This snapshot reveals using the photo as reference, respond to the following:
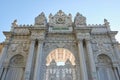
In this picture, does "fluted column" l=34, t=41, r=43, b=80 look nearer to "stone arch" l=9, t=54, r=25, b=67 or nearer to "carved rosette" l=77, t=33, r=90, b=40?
"stone arch" l=9, t=54, r=25, b=67

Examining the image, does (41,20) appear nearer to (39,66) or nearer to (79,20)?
(79,20)

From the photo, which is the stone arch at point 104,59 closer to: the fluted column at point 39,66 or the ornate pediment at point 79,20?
the ornate pediment at point 79,20

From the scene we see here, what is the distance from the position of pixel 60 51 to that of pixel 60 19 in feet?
12.1

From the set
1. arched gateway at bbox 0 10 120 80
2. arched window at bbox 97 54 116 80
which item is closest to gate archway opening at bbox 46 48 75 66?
arched gateway at bbox 0 10 120 80

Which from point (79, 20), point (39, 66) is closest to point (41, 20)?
point (79, 20)

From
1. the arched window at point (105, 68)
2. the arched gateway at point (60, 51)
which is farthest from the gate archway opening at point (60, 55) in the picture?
the arched window at point (105, 68)

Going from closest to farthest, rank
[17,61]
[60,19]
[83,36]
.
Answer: [17,61]
[83,36]
[60,19]

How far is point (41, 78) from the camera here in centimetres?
1161

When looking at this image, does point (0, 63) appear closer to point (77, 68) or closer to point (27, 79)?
point (27, 79)

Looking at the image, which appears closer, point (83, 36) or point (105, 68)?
point (105, 68)

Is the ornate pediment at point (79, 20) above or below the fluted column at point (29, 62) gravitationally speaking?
above

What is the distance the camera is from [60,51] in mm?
14203

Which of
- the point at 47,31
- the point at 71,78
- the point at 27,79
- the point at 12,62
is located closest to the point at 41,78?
the point at 27,79

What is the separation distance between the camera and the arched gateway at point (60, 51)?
11953 millimetres
